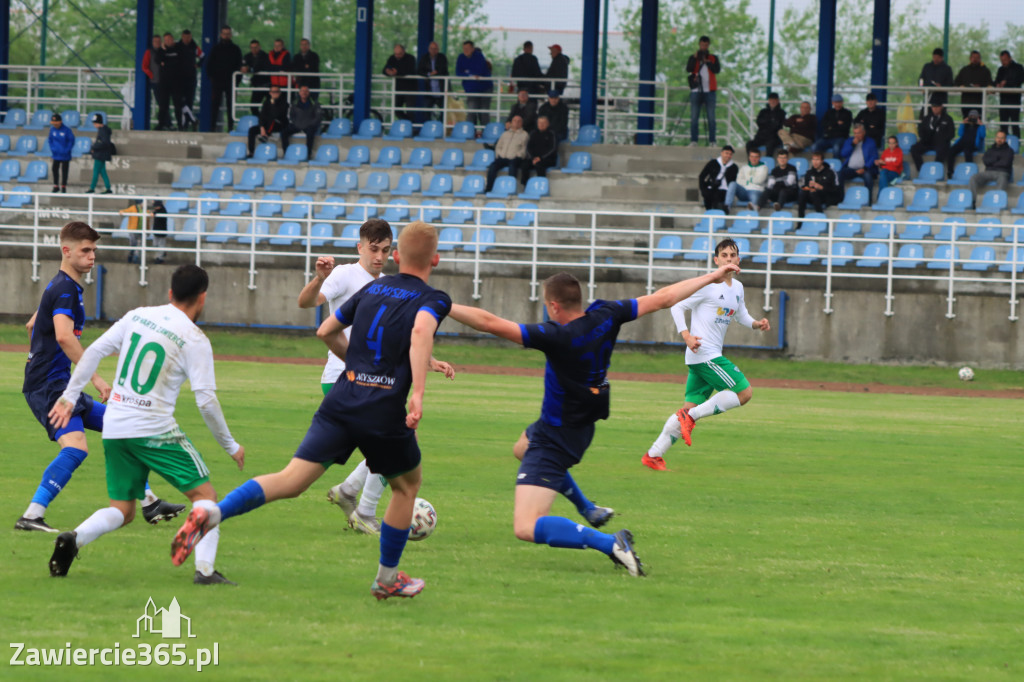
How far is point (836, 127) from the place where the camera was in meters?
29.4

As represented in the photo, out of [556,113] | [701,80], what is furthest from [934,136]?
[556,113]

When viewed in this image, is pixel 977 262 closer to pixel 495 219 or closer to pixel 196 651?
pixel 495 219

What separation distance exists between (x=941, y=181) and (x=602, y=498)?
20766 mm

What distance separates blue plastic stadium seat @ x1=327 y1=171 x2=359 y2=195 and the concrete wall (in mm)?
4589

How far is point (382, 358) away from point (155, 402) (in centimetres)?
135

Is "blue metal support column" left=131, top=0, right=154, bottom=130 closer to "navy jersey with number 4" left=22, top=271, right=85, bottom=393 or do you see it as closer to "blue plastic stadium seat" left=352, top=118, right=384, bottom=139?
"blue plastic stadium seat" left=352, top=118, right=384, bottom=139

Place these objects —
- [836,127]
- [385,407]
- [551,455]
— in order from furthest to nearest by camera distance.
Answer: [836,127], [551,455], [385,407]

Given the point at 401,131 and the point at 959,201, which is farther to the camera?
the point at 401,131

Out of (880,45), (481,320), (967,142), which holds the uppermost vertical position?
(880,45)

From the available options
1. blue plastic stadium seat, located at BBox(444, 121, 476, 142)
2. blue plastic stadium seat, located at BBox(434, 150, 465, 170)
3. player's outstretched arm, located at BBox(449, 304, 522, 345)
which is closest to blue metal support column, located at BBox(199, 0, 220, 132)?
blue plastic stadium seat, located at BBox(444, 121, 476, 142)

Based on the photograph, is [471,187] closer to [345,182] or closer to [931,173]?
[345,182]

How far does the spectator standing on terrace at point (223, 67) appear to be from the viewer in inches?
1321

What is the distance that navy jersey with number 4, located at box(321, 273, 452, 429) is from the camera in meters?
6.52

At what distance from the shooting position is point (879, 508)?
33.4 feet
